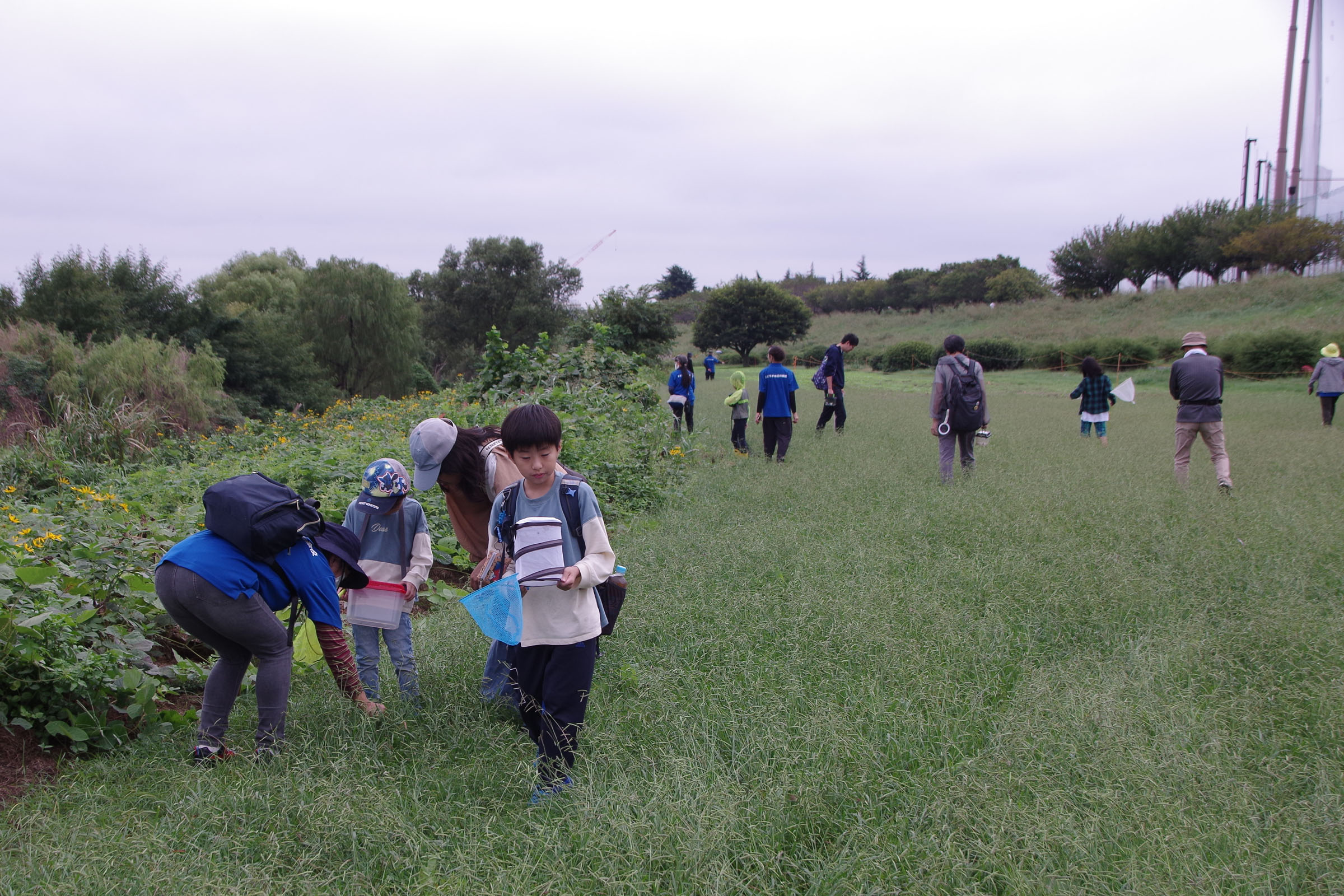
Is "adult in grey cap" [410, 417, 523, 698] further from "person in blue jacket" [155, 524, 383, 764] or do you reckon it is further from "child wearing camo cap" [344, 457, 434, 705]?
"person in blue jacket" [155, 524, 383, 764]

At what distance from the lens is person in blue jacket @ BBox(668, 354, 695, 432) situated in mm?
13148

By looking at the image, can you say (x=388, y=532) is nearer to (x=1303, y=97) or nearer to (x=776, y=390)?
(x=776, y=390)

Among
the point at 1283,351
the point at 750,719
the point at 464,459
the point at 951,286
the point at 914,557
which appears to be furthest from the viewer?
the point at 951,286

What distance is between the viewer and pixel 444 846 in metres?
2.56

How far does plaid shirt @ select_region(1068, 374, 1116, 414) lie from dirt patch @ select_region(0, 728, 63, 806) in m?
12.3

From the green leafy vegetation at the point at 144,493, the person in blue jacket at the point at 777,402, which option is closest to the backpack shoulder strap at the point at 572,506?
the green leafy vegetation at the point at 144,493

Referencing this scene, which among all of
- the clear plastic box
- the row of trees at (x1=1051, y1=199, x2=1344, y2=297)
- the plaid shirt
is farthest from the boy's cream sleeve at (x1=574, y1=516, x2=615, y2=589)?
the row of trees at (x1=1051, y1=199, x2=1344, y2=297)

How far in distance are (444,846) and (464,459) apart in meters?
1.64

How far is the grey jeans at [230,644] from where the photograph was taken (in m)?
3.00

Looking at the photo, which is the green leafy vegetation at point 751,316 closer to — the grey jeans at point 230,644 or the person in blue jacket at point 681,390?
the person in blue jacket at point 681,390

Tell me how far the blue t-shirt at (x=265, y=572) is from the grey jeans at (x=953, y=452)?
21.7 feet

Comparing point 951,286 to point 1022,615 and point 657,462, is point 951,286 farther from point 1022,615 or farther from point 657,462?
point 1022,615

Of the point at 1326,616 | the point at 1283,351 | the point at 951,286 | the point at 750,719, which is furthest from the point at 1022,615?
the point at 951,286

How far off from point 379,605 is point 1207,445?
7.90m
